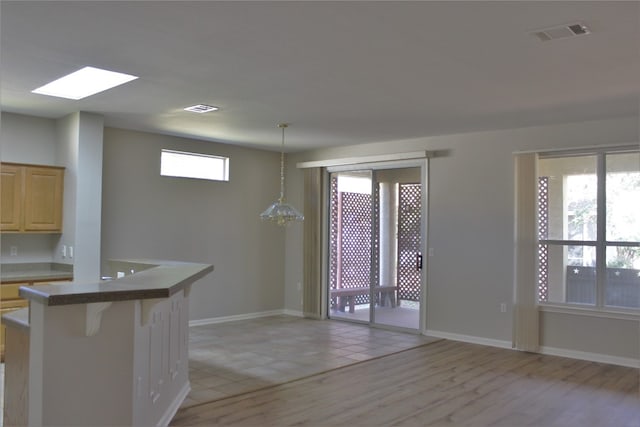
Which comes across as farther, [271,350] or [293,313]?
[293,313]

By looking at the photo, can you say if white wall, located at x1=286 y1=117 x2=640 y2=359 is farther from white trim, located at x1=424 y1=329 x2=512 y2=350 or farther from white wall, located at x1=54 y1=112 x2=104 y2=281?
white wall, located at x1=54 y1=112 x2=104 y2=281

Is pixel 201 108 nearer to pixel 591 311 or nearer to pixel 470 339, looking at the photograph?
pixel 470 339

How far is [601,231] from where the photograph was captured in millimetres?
5855

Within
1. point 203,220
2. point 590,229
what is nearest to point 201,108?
point 203,220

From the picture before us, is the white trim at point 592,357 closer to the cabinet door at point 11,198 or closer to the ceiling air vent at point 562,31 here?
the ceiling air vent at point 562,31

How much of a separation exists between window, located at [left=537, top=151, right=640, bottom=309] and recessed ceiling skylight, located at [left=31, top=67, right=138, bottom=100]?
15.6ft

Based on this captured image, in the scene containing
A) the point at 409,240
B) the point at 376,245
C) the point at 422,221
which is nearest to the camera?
the point at 422,221

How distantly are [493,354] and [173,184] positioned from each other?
4693mm

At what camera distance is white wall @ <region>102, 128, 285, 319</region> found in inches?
267

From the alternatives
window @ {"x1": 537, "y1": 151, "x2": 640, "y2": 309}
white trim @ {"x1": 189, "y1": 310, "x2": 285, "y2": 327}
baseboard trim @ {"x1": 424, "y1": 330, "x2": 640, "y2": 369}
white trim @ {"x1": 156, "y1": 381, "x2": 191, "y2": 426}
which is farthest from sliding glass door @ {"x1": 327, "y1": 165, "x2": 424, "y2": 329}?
white trim @ {"x1": 156, "y1": 381, "x2": 191, "y2": 426}

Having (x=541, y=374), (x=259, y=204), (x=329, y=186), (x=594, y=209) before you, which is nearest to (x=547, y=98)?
(x=594, y=209)

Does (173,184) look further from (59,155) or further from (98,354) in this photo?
(98,354)

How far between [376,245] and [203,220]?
256 cm

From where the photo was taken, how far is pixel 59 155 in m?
6.15
